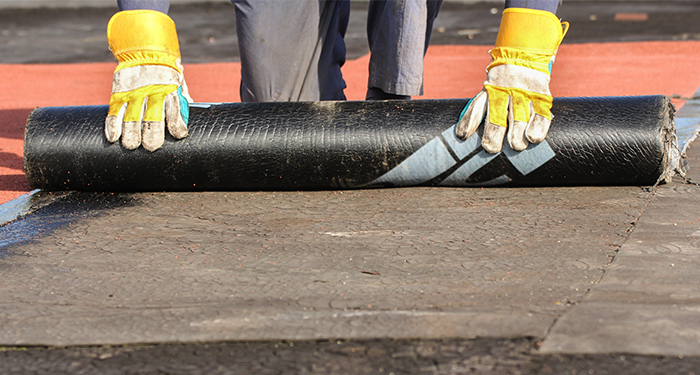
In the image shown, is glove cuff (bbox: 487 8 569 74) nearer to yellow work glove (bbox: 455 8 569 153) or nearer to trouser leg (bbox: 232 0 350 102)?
yellow work glove (bbox: 455 8 569 153)

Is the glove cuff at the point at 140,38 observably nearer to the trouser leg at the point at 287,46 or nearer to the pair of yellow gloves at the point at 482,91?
the pair of yellow gloves at the point at 482,91

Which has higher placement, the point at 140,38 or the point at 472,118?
the point at 140,38

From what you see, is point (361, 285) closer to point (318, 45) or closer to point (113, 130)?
point (113, 130)

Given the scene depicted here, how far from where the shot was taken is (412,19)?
2.71 metres

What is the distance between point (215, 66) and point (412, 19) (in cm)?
405

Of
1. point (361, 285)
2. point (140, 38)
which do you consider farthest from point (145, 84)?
point (361, 285)

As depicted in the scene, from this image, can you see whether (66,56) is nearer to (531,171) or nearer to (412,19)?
(412,19)

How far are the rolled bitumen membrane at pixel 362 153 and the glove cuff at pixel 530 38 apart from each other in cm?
19

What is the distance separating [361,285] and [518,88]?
112 centimetres

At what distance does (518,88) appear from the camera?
7.22ft

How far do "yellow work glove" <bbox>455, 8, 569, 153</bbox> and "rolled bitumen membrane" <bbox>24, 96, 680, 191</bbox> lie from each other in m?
0.05

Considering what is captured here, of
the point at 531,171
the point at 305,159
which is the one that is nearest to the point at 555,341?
the point at 531,171

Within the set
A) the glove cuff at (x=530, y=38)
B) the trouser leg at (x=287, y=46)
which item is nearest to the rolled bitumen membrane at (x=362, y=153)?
the glove cuff at (x=530, y=38)

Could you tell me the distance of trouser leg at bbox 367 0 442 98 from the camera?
2.71 metres
